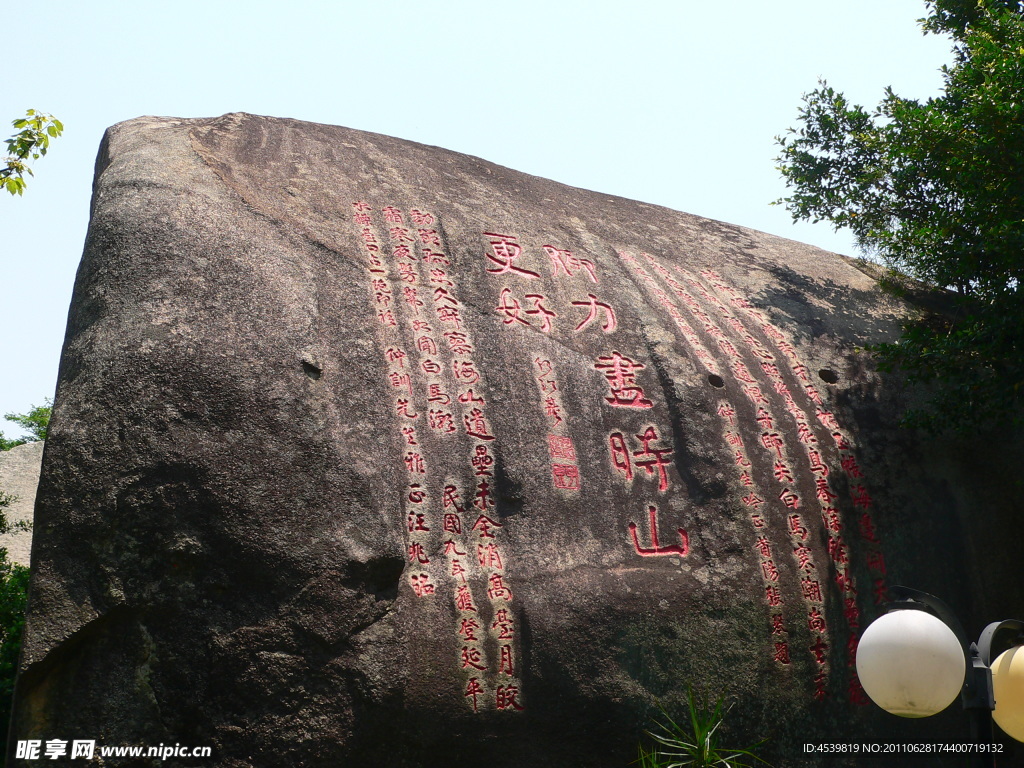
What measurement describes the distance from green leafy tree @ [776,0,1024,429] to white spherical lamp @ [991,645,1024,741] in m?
2.57

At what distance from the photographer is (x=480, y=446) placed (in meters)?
4.62

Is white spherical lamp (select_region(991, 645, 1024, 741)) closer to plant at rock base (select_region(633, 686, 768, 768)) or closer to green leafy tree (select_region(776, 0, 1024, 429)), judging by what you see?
plant at rock base (select_region(633, 686, 768, 768))

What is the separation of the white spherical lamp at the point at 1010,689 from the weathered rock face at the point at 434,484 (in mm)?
1483

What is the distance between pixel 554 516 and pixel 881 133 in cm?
397

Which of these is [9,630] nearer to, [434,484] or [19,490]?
[19,490]

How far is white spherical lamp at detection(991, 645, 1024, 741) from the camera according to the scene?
317 centimetres

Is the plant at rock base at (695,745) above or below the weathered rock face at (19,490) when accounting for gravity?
below

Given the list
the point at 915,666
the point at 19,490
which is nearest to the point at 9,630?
the point at 19,490

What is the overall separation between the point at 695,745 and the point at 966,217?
12.1ft

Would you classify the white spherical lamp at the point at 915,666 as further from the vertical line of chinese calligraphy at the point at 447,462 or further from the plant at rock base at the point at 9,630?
the plant at rock base at the point at 9,630

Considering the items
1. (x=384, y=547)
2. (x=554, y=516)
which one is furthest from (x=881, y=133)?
(x=384, y=547)

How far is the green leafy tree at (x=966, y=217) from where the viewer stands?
545cm

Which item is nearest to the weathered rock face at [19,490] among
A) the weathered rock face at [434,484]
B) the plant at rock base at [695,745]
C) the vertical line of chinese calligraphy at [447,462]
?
the weathered rock face at [434,484]

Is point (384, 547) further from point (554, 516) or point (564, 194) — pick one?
point (564, 194)
